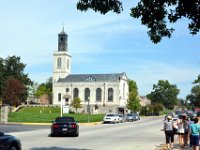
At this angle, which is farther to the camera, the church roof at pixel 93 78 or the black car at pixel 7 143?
the church roof at pixel 93 78

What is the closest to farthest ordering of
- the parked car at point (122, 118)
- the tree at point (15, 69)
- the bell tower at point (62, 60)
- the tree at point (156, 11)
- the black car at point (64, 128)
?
1. the tree at point (156, 11)
2. the black car at point (64, 128)
3. the parked car at point (122, 118)
4. the tree at point (15, 69)
5. the bell tower at point (62, 60)

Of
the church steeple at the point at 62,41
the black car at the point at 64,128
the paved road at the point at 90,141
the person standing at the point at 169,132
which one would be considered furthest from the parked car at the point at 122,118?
the church steeple at the point at 62,41

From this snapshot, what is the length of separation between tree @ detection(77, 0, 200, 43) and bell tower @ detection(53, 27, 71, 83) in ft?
441

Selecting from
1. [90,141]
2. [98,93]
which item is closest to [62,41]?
[98,93]

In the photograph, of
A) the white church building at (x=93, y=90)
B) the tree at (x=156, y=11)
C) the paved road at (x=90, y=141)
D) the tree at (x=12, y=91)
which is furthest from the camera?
the white church building at (x=93, y=90)

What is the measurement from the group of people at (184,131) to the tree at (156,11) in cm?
505

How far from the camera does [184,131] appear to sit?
22703 mm

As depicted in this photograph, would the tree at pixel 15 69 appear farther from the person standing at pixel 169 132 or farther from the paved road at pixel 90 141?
the person standing at pixel 169 132

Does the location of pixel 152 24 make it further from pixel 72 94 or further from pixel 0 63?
pixel 72 94

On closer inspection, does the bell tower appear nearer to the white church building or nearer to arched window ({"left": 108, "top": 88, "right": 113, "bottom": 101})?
the white church building

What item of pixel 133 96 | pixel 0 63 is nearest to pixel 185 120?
pixel 133 96

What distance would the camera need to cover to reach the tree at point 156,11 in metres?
12.6

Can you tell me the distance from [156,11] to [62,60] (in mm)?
137804

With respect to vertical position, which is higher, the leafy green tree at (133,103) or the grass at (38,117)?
the leafy green tree at (133,103)
